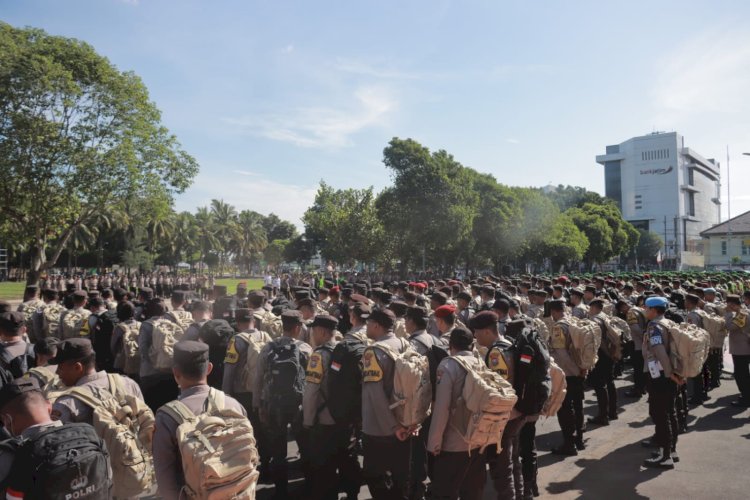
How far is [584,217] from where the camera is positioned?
65.6 meters

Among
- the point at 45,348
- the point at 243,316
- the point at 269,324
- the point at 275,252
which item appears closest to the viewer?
the point at 45,348

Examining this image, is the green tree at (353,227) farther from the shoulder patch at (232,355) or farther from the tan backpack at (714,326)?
the shoulder patch at (232,355)

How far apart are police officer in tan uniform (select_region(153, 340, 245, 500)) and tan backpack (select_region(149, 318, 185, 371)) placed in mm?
3388

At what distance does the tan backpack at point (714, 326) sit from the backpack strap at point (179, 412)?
401 inches

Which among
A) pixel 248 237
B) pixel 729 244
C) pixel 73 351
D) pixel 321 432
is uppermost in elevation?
pixel 248 237

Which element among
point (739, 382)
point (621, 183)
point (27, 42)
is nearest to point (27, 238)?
point (27, 42)

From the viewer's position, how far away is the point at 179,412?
3211 mm

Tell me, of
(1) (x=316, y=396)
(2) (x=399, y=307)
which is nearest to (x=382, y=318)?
(1) (x=316, y=396)

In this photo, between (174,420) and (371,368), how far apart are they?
1983 millimetres

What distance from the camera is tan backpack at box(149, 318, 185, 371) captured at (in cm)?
668

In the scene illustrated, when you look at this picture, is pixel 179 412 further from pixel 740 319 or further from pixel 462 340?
pixel 740 319

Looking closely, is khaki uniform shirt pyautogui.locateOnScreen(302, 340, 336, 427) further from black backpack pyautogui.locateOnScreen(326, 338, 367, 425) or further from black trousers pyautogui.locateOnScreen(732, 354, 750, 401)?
black trousers pyautogui.locateOnScreen(732, 354, 750, 401)

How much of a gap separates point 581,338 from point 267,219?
Answer: 116 metres

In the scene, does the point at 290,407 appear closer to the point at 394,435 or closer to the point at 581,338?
the point at 394,435
